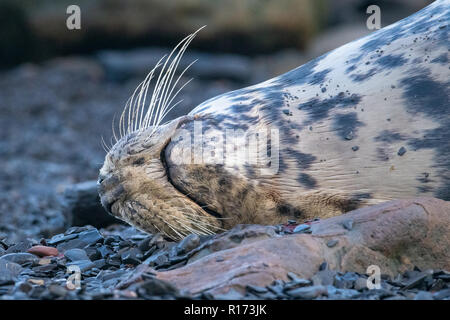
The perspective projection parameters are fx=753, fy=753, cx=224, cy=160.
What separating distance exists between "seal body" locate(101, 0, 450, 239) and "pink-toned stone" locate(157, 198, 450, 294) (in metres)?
→ 0.31

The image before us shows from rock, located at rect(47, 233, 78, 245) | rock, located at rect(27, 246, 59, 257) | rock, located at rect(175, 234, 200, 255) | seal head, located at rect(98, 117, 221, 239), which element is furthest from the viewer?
rock, located at rect(47, 233, 78, 245)

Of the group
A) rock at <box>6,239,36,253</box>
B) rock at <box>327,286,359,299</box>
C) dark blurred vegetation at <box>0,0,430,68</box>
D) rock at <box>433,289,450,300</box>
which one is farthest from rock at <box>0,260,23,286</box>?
dark blurred vegetation at <box>0,0,430,68</box>

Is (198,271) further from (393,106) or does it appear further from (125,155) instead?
(393,106)

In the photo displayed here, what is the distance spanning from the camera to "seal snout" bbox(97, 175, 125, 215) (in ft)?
14.4

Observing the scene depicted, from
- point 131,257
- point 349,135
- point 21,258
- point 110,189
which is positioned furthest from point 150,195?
point 349,135

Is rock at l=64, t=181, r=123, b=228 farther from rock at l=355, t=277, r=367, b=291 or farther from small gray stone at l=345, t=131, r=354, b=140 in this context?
rock at l=355, t=277, r=367, b=291

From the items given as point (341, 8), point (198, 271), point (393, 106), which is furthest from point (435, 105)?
point (341, 8)

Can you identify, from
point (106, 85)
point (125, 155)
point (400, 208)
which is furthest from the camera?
point (106, 85)

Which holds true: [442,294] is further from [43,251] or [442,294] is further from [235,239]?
[43,251]

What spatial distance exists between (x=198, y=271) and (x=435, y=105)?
5.39 feet

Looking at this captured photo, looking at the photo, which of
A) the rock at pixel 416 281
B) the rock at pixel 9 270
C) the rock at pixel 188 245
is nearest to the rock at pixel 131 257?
the rock at pixel 188 245

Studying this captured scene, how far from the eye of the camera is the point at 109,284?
372 cm

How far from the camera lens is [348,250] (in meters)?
3.65

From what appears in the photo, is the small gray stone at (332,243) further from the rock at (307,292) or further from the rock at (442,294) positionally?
the rock at (442,294)
